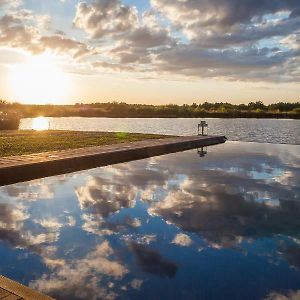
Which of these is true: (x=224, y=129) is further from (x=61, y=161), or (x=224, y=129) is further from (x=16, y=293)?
(x=16, y=293)

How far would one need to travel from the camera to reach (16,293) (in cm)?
363

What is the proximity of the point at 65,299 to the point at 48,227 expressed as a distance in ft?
8.25

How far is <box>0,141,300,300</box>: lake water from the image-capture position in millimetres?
4477

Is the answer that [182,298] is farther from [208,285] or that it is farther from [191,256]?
[191,256]

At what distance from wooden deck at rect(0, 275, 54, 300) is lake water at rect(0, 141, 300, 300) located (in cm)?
53

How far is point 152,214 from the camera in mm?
7332

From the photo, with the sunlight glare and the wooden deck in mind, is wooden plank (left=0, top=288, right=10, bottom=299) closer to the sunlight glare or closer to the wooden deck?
the wooden deck

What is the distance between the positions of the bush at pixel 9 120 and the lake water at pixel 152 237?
2036 cm

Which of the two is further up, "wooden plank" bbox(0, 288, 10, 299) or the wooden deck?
"wooden plank" bbox(0, 288, 10, 299)

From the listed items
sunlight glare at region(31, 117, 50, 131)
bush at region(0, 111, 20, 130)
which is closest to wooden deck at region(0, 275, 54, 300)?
sunlight glare at region(31, 117, 50, 131)

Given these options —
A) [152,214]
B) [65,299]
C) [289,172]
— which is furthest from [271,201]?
[65,299]

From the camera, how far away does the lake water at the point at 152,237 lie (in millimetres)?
4477

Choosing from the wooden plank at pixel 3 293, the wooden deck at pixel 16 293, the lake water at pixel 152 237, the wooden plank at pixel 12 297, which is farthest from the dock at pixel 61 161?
the wooden plank at pixel 12 297

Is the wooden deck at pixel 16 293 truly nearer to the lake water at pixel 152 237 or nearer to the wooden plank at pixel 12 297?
the wooden plank at pixel 12 297
